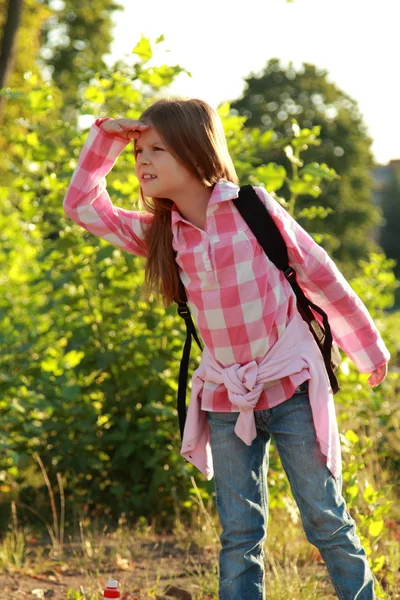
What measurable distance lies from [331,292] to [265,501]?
648mm

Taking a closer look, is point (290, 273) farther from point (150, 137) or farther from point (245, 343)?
point (150, 137)

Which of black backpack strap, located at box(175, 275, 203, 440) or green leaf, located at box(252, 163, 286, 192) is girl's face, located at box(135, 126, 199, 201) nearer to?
black backpack strap, located at box(175, 275, 203, 440)

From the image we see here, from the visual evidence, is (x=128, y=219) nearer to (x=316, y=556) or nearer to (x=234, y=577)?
(x=234, y=577)

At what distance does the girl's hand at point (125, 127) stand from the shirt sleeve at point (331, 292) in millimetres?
391

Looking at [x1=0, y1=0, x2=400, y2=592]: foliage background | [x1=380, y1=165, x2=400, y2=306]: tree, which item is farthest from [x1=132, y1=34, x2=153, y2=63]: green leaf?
[x1=380, y1=165, x2=400, y2=306]: tree

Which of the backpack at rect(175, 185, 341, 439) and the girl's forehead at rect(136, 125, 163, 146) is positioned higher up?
the girl's forehead at rect(136, 125, 163, 146)

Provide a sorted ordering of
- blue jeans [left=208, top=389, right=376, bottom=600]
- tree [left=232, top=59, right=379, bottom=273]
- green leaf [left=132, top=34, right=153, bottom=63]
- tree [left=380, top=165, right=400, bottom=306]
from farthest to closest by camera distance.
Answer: tree [left=380, top=165, right=400, bottom=306], tree [left=232, top=59, right=379, bottom=273], green leaf [left=132, top=34, right=153, bottom=63], blue jeans [left=208, top=389, right=376, bottom=600]

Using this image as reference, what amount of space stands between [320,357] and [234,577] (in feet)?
2.22

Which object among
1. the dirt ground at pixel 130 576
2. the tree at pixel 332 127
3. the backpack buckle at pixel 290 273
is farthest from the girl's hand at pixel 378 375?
the tree at pixel 332 127

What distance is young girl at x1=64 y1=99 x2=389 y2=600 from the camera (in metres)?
2.48

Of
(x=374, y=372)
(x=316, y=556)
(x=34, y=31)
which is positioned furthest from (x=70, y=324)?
(x=34, y=31)

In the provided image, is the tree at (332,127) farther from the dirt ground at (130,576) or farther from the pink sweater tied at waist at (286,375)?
the pink sweater tied at waist at (286,375)

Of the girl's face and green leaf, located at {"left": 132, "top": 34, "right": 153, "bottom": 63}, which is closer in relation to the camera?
the girl's face

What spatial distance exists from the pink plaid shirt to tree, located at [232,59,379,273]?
31.1 meters
